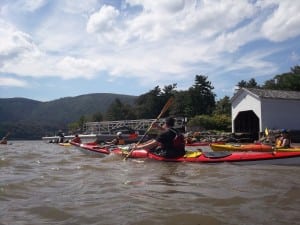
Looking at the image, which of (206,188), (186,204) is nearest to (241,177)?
(206,188)

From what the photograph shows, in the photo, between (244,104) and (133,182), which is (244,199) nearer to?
(133,182)

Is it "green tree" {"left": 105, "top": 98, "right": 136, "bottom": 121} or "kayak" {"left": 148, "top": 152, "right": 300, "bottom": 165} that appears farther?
"green tree" {"left": 105, "top": 98, "right": 136, "bottom": 121}

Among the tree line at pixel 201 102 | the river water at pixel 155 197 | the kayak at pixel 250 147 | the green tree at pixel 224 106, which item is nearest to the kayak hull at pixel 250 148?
the kayak at pixel 250 147

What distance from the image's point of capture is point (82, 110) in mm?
195250

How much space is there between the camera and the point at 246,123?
36.2 metres

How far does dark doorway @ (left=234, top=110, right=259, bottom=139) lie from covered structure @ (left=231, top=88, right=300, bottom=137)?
3.02 feet

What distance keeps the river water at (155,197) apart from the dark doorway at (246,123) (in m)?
26.4

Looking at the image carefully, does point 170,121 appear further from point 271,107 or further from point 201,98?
point 201,98

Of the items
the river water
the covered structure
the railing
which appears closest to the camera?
the river water

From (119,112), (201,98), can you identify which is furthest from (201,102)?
(119,112)

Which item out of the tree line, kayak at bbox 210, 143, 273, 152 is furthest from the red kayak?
the tree line

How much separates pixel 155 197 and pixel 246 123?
31789 mm

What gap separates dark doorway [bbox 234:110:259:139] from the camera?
35156 millimetres

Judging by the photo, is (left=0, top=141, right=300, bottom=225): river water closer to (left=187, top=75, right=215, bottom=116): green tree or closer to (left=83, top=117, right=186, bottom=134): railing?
(left=83, top=117, right=186, bottom=134): railing
